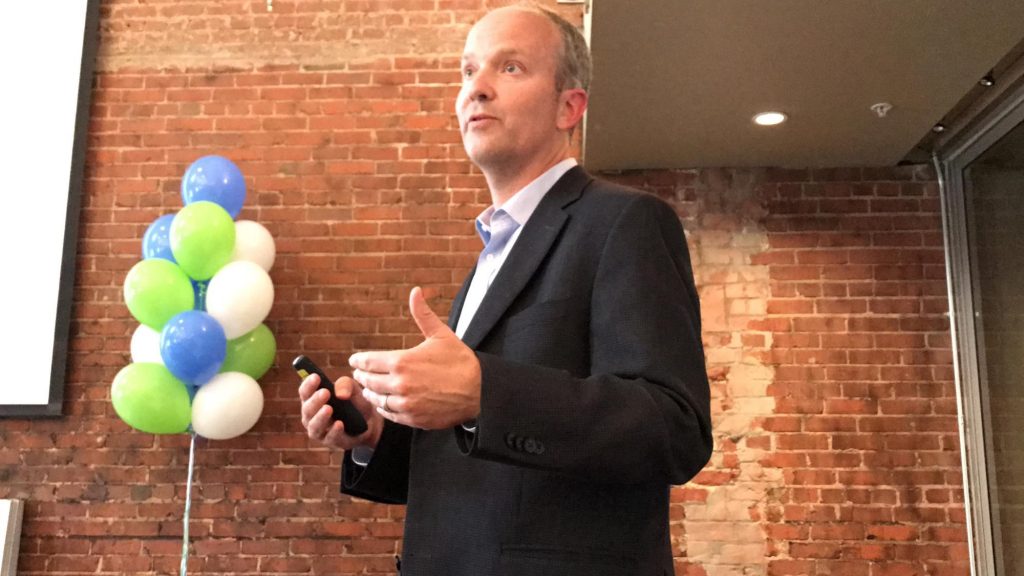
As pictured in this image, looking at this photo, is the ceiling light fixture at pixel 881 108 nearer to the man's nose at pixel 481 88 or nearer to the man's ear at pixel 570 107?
the man's ear at pixel 570 107

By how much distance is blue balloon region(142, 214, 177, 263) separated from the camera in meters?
3.44

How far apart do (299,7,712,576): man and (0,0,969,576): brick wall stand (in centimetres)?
255

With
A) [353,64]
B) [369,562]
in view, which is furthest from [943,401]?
[353,64]

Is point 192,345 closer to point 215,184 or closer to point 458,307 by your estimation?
point 215,184

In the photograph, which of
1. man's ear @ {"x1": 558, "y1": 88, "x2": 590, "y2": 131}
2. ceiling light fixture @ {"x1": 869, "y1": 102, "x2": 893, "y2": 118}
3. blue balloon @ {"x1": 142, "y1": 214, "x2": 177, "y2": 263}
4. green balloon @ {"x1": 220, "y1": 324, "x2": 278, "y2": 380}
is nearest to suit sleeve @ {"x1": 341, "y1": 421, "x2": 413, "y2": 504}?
man's ear @ {"x1": 558, "y1": 88, "x2": 590, "y2": 131}

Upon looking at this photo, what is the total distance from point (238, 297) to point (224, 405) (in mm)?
396

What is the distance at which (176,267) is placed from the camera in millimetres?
3346

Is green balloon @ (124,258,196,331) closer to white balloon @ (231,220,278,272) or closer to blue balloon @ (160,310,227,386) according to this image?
blue balloon @ (160,310,227,386)

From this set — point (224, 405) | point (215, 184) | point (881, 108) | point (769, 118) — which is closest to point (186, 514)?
point (224, 405)

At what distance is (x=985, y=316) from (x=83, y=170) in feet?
13.1

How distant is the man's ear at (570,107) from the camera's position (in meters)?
1.53

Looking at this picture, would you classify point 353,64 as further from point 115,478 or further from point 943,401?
point 943,401

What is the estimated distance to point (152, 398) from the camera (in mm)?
3199

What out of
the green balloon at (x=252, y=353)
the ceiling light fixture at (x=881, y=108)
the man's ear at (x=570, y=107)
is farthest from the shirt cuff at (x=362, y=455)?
the ceiling light fixture at (x=881, y=108)
